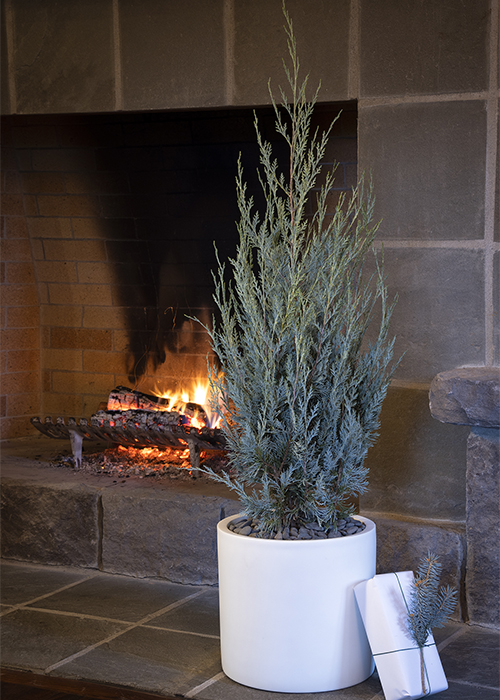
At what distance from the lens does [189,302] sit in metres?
3.87

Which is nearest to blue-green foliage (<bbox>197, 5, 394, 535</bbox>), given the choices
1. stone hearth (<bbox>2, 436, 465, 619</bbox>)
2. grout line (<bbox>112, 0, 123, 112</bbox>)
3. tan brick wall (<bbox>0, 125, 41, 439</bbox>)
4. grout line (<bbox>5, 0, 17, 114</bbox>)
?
stone hearth (<bbox>2, 436, 465, 619</bbox>)

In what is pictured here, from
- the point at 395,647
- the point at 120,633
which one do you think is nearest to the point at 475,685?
the point at 395,647

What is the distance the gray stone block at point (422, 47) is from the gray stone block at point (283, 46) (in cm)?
8

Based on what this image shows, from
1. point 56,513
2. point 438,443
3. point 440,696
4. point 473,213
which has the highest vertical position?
point 473,213

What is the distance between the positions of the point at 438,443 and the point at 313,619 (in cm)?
88

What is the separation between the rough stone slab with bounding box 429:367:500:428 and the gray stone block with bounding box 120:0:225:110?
1.31m

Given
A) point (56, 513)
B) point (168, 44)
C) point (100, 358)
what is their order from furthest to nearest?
1. point (100, 358)
2. point (56, 513)
3. point (168, 44)

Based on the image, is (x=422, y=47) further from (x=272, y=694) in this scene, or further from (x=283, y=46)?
(x=272, y=694)

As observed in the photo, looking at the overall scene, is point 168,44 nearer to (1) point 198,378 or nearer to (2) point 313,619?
(1) point 198,378

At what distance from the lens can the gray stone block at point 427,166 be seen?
8.86ft

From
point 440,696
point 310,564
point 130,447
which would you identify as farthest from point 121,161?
point 440,696

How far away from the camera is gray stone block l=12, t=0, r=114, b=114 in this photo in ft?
10.4

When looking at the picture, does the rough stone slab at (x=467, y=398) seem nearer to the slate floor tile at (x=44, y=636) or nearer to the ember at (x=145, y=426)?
the ember at (x=145, y=426)

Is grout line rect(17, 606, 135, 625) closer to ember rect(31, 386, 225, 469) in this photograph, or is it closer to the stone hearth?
the stone hearth
